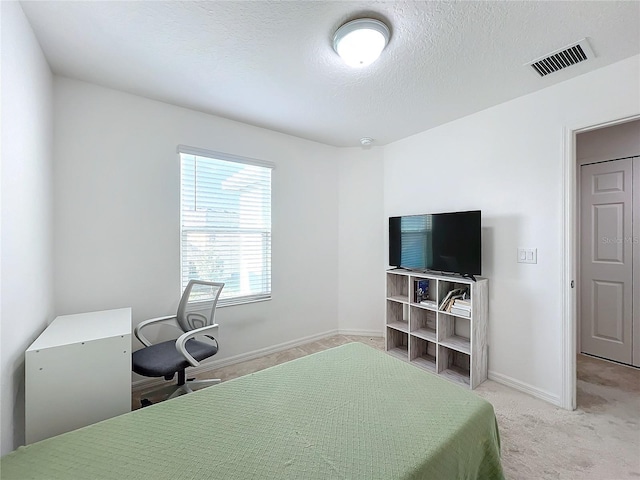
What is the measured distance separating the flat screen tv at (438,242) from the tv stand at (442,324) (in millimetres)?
120

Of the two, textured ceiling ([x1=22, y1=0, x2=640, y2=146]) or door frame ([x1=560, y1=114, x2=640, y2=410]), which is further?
door frame ([x1=560, y1=114, x2=640, y2=410])

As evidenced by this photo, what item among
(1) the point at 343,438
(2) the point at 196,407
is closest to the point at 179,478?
(2) the point at 196,407

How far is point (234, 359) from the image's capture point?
292cm

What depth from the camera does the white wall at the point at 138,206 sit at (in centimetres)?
217

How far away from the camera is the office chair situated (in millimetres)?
1971

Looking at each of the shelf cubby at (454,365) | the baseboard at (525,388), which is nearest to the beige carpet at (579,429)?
the baseboard at (525,388)

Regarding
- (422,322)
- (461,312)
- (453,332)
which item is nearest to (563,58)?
(461,312)

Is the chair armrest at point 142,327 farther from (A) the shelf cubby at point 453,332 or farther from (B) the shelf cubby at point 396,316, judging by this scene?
(A) the shelf cubby at point 453,332

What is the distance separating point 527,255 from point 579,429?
4.31ft

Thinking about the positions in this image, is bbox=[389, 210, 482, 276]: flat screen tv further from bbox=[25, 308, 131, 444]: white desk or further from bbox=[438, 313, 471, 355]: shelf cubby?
bbox=[25, 308, 131, 444]: white desk

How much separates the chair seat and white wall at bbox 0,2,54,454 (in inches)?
23.5

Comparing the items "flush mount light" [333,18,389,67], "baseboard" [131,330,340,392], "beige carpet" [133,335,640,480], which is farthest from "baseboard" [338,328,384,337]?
"flush mount light" [333,18,389,67]

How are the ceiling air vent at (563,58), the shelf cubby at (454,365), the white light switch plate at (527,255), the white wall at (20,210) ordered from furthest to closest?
the shelf cubby at (454,365) → the white light switch plate at (527,255) → the ceiling air vent at (563,58) → the white wall at (20,210)

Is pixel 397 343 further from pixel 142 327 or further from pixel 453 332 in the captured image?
pixel 142 327
